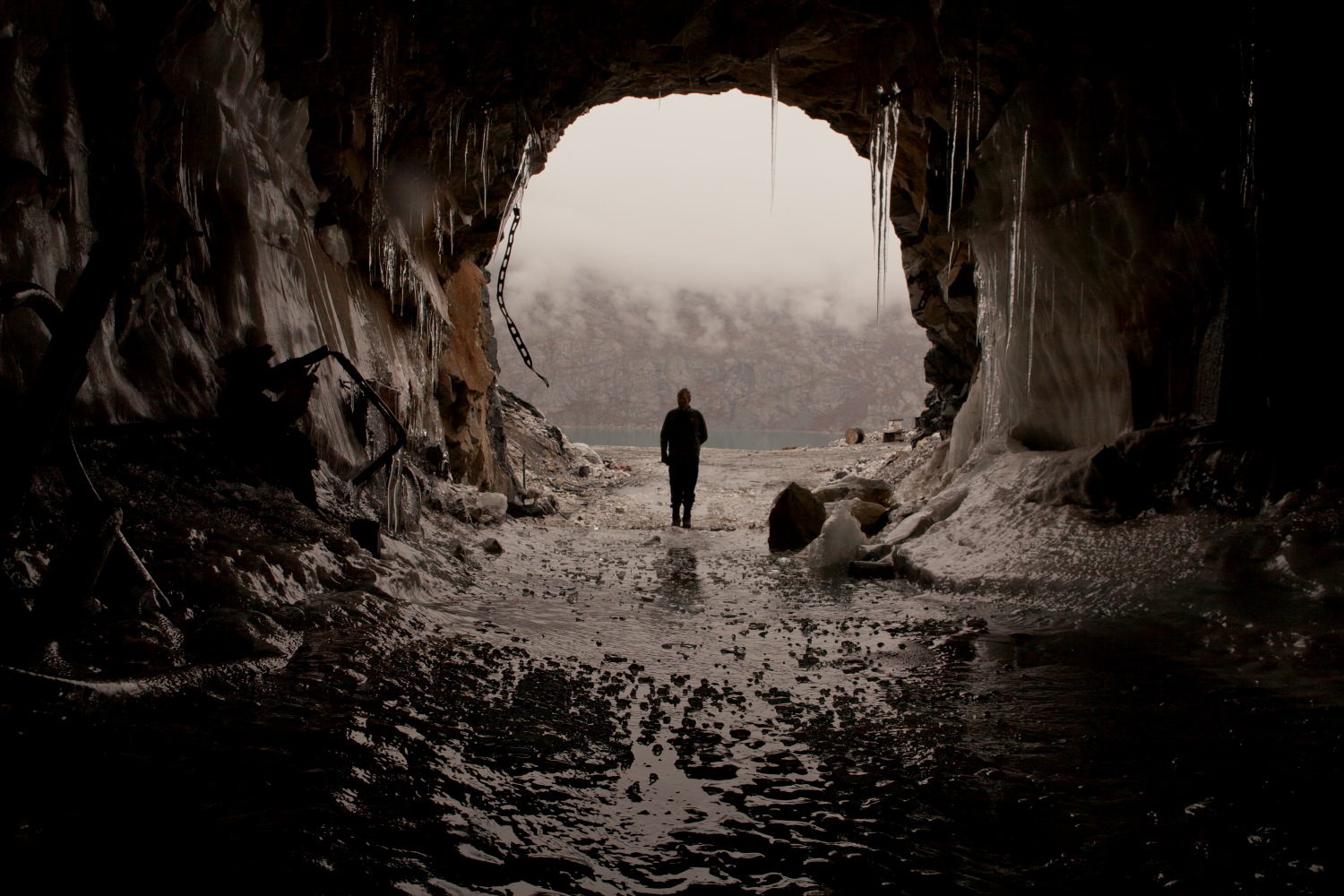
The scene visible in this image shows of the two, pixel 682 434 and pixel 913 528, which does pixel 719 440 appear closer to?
pixel 682 434

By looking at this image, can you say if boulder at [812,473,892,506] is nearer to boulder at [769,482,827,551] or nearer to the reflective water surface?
boulder at [769,482,827,551]

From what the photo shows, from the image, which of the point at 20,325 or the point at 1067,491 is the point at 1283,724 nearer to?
the point at 1067,491

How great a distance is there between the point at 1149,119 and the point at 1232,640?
366 cm

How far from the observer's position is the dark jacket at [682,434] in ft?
27.4

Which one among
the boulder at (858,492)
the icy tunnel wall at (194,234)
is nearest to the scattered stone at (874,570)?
the boulder at (858,492)

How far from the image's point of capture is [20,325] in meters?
3.03

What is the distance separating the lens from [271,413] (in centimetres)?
455

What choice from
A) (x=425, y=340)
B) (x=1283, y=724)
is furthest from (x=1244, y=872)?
(x=425, y=340)

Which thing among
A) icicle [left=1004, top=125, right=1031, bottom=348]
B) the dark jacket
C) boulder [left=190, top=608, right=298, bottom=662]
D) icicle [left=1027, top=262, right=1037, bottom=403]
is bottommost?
boulder [left=190, top=608, right=298, bottom=662]

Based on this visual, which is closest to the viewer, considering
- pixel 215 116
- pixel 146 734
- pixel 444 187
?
pixel 146 734

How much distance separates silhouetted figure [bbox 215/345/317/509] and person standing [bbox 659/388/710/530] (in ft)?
13.9

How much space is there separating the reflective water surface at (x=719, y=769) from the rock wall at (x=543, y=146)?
1.52 m

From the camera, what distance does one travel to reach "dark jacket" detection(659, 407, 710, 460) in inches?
329

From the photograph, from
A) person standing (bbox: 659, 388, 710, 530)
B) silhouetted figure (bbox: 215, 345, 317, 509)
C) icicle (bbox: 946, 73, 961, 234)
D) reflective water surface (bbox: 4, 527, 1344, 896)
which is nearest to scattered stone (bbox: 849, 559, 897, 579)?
reflective water surface (bbox: 4, 527, 1344, 896)
